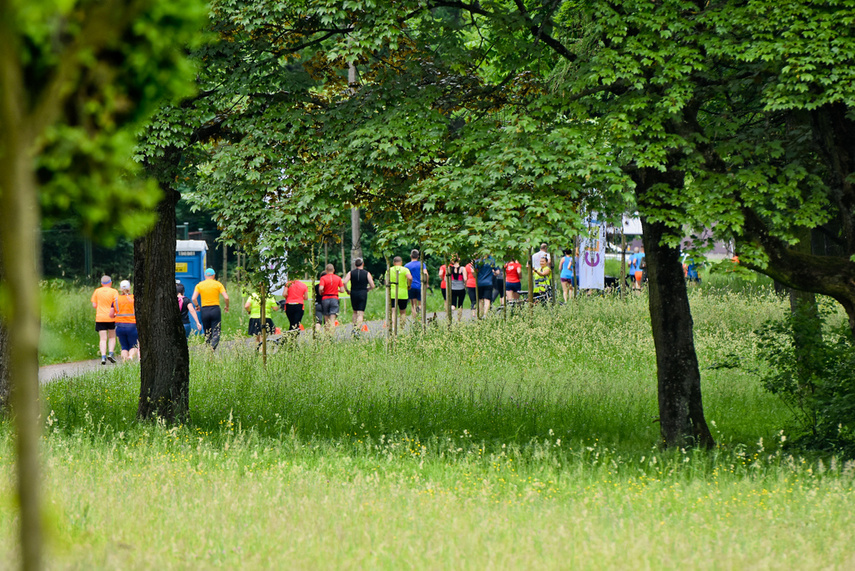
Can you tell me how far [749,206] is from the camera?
812 cm

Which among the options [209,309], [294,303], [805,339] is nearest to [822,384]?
[805,339]

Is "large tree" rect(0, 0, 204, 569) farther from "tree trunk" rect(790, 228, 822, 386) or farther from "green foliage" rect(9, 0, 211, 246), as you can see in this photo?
"tree trunk" rect(790, 228, 822, 386)

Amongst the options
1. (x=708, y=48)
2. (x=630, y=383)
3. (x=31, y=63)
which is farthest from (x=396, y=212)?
(x=31, y=63)

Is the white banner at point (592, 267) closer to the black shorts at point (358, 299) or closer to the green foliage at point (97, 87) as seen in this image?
the black shorts at point (358, 299)

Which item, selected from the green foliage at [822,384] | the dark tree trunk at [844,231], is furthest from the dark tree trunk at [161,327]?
the green foliage at [822,384]

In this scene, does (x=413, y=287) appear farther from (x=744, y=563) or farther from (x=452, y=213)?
(x=744, y=563)

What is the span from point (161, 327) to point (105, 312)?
749 cm

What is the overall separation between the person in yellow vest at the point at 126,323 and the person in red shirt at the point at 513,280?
30.4ft

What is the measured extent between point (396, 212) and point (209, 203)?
2.19 meters

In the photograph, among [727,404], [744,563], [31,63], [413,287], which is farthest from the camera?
[413,287]

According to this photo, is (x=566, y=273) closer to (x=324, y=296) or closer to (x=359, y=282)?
(x=359, y=282)

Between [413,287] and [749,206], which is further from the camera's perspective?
[413,287]

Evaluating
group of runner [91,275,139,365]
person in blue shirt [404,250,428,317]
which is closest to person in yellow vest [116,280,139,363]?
group of runner [91,275,139,365]

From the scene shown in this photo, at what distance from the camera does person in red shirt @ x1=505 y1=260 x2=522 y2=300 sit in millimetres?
22200
